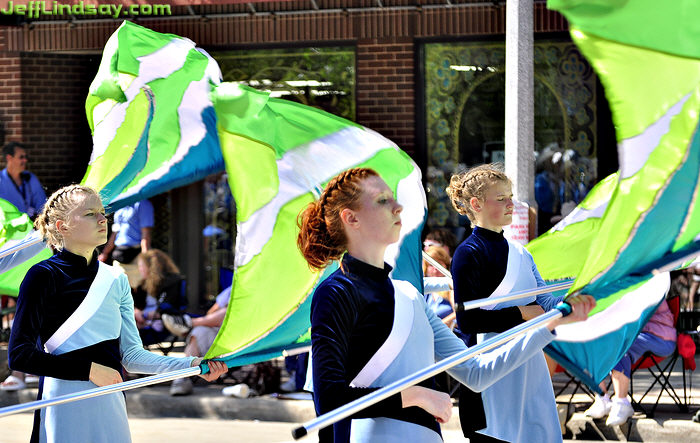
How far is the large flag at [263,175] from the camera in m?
5.18

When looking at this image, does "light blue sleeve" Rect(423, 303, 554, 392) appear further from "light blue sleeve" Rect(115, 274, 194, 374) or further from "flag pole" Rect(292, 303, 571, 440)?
"light blue sleeve" Rect(115, 274, 194, 374)

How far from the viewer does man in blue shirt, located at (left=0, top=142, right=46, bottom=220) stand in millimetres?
11594

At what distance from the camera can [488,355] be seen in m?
4.14

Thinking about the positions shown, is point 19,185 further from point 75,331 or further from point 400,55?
point 75,331

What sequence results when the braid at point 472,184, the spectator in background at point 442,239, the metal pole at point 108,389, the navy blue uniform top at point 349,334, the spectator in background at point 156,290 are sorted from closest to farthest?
the navy blue uniform top at point 349,334 < the metal pole at point 108,389 < the braid at point 472,184 < the spectator in background at point 442,239 < the spectator in background at point 156,290

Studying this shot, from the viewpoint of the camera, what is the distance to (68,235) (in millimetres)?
5316

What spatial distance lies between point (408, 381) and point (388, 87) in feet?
29.4

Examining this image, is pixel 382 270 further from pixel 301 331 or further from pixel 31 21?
pixel 31 21

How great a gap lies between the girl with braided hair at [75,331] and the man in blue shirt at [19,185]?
20.9ft

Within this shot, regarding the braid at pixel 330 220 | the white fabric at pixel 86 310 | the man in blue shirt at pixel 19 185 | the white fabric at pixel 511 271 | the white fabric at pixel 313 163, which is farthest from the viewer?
the man in blue shirt at pixel 19 185

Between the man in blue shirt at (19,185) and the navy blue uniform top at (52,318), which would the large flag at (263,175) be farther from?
the man in blue shirt at (19,185)

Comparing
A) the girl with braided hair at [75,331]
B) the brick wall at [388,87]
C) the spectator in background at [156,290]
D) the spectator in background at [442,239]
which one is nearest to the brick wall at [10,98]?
the spectator in background at [156,290]

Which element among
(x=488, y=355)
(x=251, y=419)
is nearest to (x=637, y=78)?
(x=488, y=355)

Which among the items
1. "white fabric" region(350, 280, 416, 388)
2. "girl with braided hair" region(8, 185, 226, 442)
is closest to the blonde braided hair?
"girl with braided hair" region(8, 185, 226, 442)
